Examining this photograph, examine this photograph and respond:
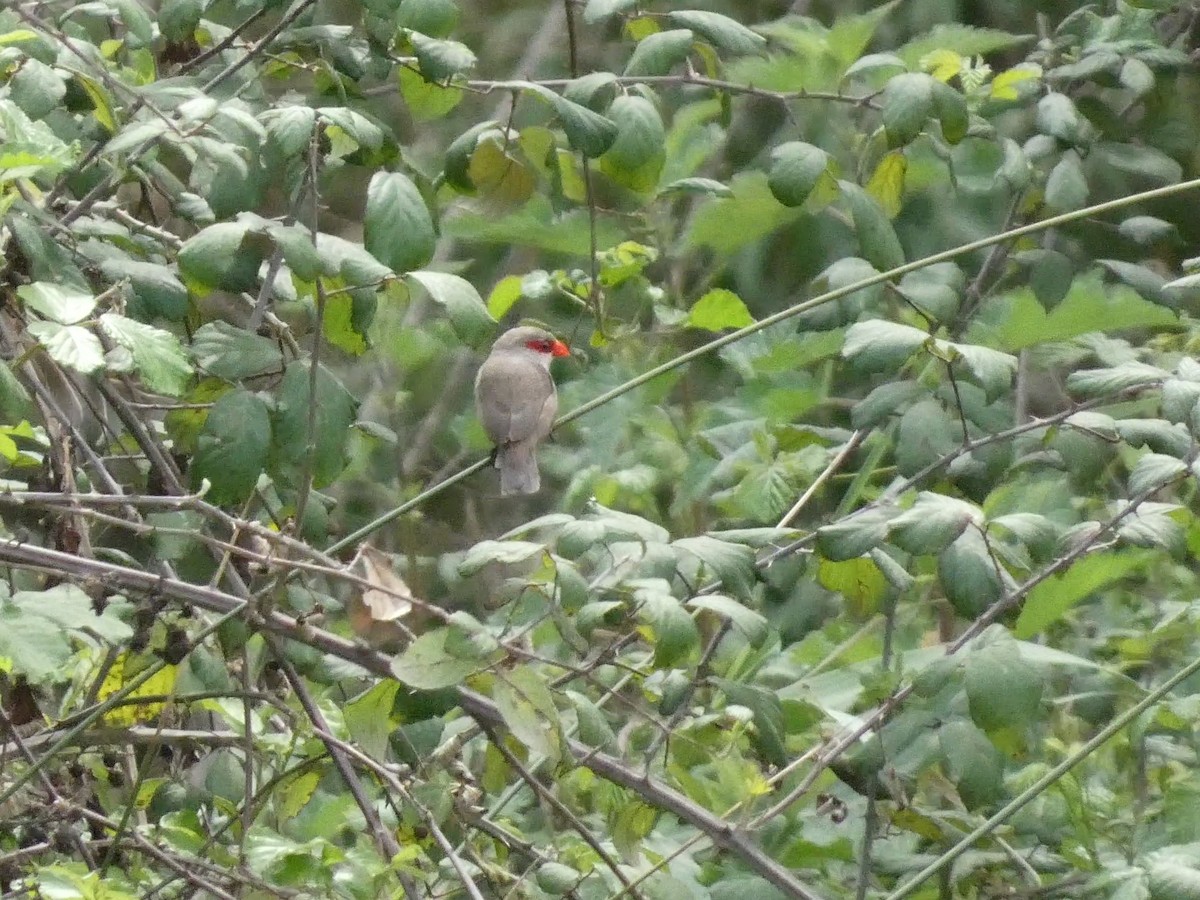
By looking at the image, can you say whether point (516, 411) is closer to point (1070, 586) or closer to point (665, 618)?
point (1070, 586)

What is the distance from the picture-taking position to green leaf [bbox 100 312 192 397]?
5.71ft

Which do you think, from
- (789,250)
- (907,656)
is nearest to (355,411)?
(907,656)

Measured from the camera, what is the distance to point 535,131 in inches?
99.1

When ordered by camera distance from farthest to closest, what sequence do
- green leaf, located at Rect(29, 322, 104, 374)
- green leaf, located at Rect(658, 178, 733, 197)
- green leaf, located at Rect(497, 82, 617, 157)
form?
green leaf, located at Rect(658, 178, 733, 197) < green leaf, located at Rect(497, 82, 617, 157) < green leaf, located at Rect(29, 322, 104, 374)

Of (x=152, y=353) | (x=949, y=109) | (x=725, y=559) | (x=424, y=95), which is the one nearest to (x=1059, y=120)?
(x=949, y=109)

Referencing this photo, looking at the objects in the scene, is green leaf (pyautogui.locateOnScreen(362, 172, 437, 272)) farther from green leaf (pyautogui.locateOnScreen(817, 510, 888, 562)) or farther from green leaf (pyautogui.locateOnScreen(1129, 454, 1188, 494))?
green leaf (pyautogui.locateOnScreen(1129, 454, 1188, 494))

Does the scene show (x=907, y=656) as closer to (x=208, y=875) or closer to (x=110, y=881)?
(x=208, y=875)

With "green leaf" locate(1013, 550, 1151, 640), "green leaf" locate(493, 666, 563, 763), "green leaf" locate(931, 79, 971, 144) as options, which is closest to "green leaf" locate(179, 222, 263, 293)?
"green leaf" locate(493, 666, 563, 763)

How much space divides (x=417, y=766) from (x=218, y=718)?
0.82 meters

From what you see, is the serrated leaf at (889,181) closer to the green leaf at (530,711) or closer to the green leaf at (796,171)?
the green leaf at (796,171)

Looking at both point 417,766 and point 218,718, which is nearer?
point 417,766

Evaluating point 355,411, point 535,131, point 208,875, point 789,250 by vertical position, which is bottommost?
point 789,250

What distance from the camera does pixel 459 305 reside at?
2.02 metres

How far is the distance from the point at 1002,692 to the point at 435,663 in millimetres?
687
